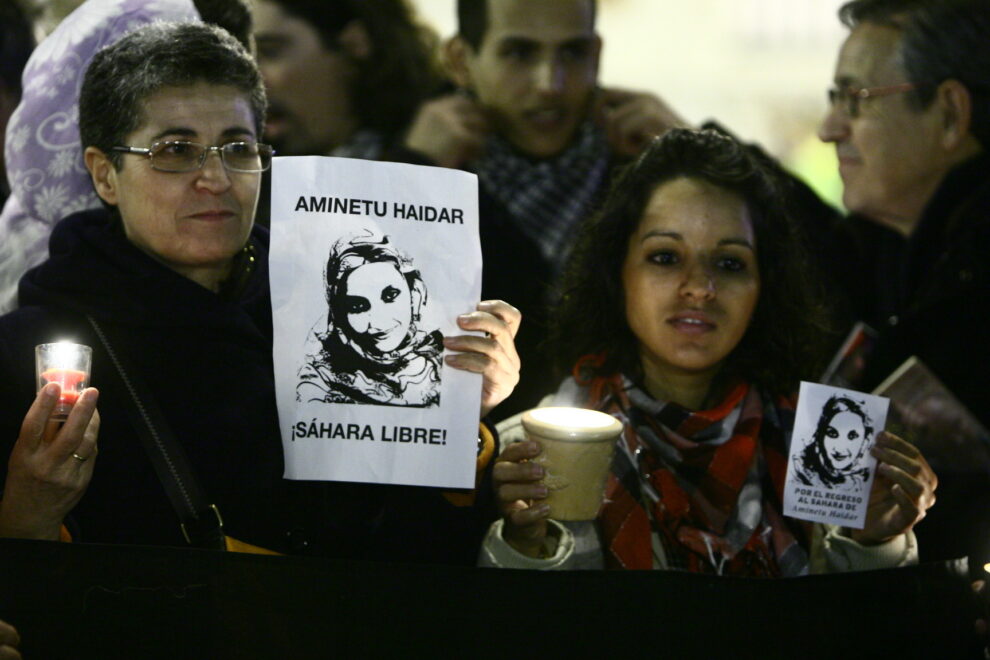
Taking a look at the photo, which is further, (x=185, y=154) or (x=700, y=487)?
(x=700, y=487)

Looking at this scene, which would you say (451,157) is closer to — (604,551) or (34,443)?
(604,551)

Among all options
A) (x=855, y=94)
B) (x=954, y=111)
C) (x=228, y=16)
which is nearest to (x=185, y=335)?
(x=228, y=16)

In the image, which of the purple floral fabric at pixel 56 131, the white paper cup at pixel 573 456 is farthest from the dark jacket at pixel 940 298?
the purple floral fabric at pixel 56 131

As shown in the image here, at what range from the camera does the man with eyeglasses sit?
3180 mm

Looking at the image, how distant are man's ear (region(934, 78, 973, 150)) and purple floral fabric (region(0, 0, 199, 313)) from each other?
204cm

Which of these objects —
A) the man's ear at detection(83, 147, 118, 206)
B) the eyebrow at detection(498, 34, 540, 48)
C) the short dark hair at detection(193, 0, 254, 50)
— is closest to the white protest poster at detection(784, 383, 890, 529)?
the man's ear at detection(83, 147, 118, 206)

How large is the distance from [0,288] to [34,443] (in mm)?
806

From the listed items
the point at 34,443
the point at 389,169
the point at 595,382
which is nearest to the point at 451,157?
the point at 595,382

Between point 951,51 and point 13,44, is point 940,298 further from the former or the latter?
point 13,44

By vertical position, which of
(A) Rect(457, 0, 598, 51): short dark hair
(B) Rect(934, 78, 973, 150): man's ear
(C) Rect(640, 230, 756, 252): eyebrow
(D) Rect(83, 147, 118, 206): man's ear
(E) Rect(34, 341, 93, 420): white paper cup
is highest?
(A) Rect(457, 0, 598, 51): short dark hair

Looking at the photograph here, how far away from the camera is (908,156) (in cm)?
334

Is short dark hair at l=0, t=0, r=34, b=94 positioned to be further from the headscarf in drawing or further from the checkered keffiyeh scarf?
the headscarf in drawing

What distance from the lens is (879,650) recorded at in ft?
6.23

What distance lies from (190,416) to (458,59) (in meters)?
1.86
